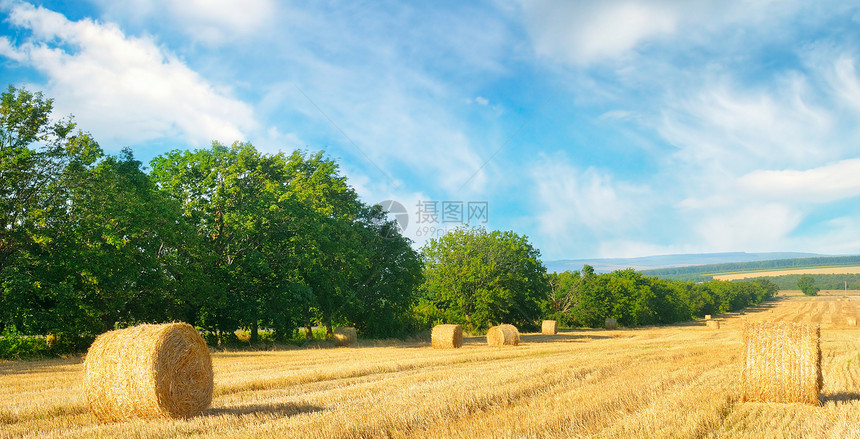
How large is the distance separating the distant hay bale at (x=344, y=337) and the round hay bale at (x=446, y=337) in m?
4.62

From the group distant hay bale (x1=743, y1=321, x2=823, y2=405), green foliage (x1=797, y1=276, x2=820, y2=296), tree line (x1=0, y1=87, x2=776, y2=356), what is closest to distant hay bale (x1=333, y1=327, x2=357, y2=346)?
tree line (x1=0, y1=87, x2=776, y2=356)

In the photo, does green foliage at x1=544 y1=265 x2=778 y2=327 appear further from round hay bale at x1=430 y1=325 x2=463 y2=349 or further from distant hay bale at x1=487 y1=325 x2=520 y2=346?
round hay bale at x1=430 y1=325 x2=463 y2=349

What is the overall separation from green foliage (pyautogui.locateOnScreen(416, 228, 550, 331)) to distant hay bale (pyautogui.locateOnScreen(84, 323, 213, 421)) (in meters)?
29.5

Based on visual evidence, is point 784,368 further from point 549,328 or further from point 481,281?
point 549,328

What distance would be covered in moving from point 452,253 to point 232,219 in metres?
18.9

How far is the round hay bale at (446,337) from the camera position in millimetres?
25016

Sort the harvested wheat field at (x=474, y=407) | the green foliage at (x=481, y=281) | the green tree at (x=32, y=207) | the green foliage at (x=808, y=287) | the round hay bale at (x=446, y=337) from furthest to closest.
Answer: the green foliage at (x=808, y=287), the green foliage at (x=481, y=281), the round hay bale at (x=446, y=337), the green tree at (x=32, y=207), the harvested wheat field at (x=474, y=407)

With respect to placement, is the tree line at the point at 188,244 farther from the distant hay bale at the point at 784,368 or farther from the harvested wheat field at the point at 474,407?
the distant hay bale at the point at 784,368

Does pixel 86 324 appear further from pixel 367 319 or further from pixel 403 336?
pixel 403 336

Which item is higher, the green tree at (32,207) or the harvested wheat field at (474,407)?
the green tree at (32,207)

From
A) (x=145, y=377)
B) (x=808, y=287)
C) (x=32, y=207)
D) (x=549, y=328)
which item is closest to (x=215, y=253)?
(x=32, y=207)

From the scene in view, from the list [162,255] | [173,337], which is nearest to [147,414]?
[173,337]

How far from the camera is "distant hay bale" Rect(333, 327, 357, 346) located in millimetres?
27703

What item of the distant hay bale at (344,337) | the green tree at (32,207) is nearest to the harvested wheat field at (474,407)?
the green tree at (32,207)
